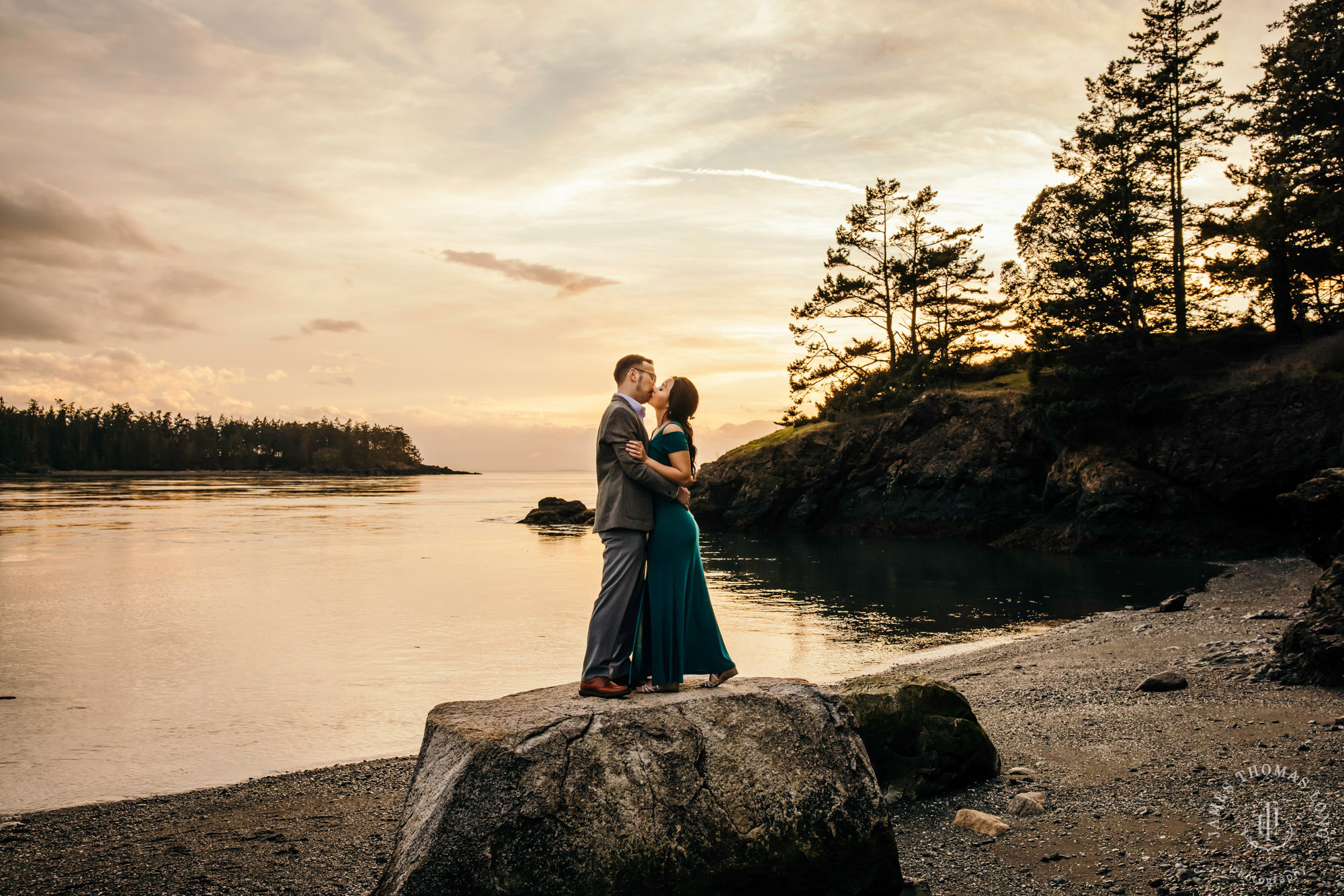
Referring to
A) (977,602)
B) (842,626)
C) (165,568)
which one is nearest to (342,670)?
(842,626)

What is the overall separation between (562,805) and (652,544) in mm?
2062

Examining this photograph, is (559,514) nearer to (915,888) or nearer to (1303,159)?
(1303,159)

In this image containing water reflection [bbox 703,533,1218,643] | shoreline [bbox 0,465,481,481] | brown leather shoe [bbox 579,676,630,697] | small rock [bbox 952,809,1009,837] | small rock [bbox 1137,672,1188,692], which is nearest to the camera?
brown leather shoe [bbox 579,676,630,697]

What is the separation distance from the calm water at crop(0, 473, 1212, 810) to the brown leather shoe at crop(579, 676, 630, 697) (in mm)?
6023

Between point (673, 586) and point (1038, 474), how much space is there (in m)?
39.5

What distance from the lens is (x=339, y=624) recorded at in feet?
69.3

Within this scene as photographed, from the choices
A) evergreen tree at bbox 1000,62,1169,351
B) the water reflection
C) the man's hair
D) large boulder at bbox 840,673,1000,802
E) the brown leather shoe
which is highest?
evergreen tree at bbox 1000,62,1169,351

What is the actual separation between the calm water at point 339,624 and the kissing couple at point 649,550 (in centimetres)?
612

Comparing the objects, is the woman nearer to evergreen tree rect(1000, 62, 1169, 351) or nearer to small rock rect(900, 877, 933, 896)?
small rock rect(900, 877, 933, 896)

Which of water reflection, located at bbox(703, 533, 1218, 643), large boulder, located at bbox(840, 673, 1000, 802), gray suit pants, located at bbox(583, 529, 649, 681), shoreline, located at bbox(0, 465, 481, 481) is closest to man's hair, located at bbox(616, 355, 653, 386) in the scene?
gray suit pants, located at bbox(583, 529, 649, 681)

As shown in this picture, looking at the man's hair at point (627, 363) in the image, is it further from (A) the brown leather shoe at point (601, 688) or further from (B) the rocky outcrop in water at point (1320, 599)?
(B) the rocky outcrop in water at point (1320, 599)

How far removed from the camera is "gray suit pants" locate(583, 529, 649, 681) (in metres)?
6.25

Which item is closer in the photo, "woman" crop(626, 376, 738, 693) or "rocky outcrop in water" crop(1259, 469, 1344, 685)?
"woman" crop(626, 376, 738, 693)

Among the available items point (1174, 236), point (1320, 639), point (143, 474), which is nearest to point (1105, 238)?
point (1174, 236)
